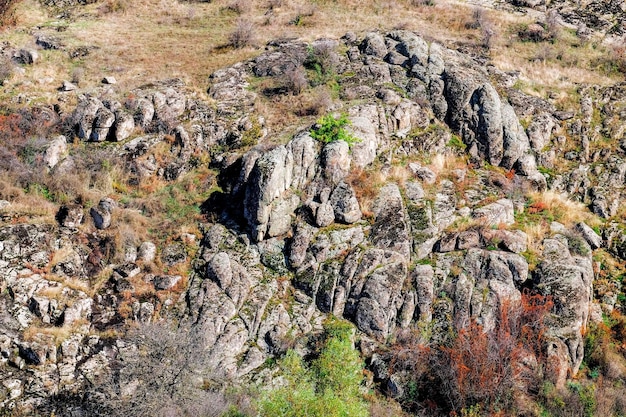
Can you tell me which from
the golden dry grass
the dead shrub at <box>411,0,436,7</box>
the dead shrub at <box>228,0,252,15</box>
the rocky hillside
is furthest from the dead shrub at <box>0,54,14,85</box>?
the dead shrub at <box>411,0,436,7</box>

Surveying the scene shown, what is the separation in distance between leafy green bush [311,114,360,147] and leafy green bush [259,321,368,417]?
11.1 m

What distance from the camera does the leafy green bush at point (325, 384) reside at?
15680 mm

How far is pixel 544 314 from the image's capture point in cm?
2144

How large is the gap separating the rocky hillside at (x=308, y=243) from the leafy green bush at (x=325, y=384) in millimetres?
582

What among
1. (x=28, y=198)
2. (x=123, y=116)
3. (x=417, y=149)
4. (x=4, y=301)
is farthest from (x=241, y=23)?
(x=4, y=301)

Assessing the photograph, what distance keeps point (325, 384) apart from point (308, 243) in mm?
7579

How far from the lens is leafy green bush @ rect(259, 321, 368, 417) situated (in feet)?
51.4

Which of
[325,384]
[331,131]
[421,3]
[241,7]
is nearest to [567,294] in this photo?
[325,384]

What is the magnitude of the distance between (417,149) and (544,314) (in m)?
13.0

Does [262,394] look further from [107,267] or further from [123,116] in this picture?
[123,116]

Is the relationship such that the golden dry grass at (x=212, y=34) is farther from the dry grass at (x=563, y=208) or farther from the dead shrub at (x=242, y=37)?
the dry grass at (x=563, y=208)

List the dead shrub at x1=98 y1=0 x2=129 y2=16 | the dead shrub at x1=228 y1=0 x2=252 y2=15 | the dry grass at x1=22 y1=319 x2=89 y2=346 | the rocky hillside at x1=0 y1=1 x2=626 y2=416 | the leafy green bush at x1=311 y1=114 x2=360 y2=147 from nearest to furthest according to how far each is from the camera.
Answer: the dry grass at x1=22 y1=319 x2=89 y2=346 < the rocky hillside at x1=0 y1=1 x2=626 y2=416 < the leafy green bush at x1=311 y1=114 x2=360 y2=147 < the dead shrub at x1=98 y1=0 x2=129 y2=16 < the dead shrub at x1=228 y1=0 x2=252 y2=15

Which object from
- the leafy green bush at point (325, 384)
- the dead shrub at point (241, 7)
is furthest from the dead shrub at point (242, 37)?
the leafy green bush at point (325, 384)

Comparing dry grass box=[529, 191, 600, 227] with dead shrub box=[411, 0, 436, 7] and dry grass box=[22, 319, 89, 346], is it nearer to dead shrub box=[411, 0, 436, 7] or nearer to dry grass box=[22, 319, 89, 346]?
dry grass box=[22, 319, 89, 346]
